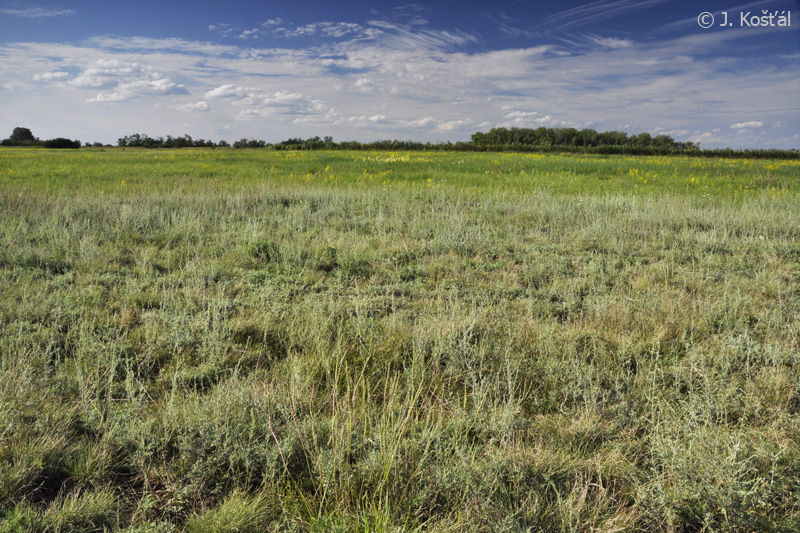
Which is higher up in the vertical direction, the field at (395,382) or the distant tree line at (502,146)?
the distant tree line at (502,146)

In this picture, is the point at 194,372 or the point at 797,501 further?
the point at 194,372

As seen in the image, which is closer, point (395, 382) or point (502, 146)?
point (395, 382)

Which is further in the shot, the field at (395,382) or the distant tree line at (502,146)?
the distant tree line at (502,146)

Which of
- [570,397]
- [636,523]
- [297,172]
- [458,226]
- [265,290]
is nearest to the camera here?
[636,523]

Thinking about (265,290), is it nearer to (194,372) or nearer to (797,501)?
(194,372)

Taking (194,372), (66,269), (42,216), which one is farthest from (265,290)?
(42,216)

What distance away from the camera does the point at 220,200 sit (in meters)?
11.2

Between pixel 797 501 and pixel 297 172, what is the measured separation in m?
18.9

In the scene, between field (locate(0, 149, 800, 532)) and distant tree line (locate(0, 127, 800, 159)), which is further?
distant tree line (locate(0, 127, 800, 159))

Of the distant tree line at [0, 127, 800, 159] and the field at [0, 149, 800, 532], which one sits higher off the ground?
the distant tree line at [0, 127, 800, 159]

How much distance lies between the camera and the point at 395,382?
3.15 meters

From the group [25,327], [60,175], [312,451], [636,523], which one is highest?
[60,175]

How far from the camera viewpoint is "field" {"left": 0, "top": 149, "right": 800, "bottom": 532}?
2.24 metres

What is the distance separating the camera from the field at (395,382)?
2240 mm
